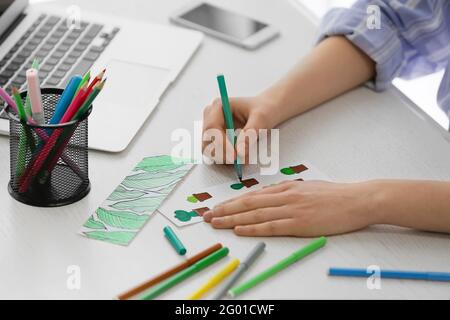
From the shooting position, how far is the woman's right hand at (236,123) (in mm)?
999

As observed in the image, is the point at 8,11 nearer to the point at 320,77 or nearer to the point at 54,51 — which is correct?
the point at 54,51

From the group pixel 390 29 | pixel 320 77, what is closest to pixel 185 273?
pixel 320 77

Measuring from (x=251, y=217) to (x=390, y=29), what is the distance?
1.56 ft

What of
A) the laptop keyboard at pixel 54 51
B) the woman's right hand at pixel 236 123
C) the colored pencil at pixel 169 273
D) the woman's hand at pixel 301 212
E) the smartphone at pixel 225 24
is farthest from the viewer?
the smartphone at pixel 225 24

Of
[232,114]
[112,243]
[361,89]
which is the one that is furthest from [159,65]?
[112,243]

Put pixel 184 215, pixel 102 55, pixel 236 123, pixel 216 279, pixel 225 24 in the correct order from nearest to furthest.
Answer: pixel 216 279
pixel 184 215
pixel 236 123
pixel 102 55
pixel 225 24

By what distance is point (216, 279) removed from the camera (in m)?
0.82

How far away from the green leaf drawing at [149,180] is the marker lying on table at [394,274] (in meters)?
0.25

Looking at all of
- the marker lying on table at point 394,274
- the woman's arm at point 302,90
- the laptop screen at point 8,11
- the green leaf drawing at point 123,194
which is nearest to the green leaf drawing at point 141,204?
the green leaf drawing at point 123,194

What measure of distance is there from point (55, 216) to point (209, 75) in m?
→ 0.41

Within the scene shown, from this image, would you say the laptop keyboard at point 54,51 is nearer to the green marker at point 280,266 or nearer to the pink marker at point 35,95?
the pink marker at point 35,95

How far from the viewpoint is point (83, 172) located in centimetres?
94
